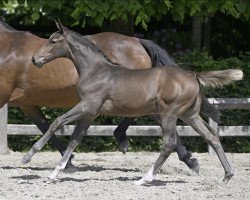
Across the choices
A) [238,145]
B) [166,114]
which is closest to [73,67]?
[166,114]

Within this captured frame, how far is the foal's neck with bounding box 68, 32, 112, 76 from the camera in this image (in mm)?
8023

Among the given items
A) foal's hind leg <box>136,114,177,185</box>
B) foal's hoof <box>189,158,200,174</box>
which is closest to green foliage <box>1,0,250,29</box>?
foal's hoof <box>189,158,200,174</box>

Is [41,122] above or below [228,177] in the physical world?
below

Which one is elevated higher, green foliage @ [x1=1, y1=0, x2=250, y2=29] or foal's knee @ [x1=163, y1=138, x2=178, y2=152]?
green foliage @ [x1=1, y1=0, x2=250, y2=29]

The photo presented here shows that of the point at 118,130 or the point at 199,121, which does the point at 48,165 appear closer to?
the point at 118,130

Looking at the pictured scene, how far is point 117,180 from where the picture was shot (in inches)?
315

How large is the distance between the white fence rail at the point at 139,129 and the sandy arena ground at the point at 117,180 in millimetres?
360

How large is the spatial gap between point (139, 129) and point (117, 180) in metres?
2.92

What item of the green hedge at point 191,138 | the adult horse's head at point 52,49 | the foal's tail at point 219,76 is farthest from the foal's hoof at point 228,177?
the green hedge at point 191,138

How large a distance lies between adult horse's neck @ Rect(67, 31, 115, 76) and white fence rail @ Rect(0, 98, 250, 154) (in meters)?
2.82

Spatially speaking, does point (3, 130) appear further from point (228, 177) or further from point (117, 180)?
point (228, 177)

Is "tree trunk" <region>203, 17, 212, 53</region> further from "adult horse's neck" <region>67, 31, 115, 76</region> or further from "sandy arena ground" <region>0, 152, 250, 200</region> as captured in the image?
"adult horse's neck" <region>67, 31, 115, 76</region>

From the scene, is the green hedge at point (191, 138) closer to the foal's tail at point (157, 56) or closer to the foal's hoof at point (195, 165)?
the foal's tail at point (157, 56)

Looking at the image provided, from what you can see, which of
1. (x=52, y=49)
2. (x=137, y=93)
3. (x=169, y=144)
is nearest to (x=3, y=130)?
(x=52, y=49)
